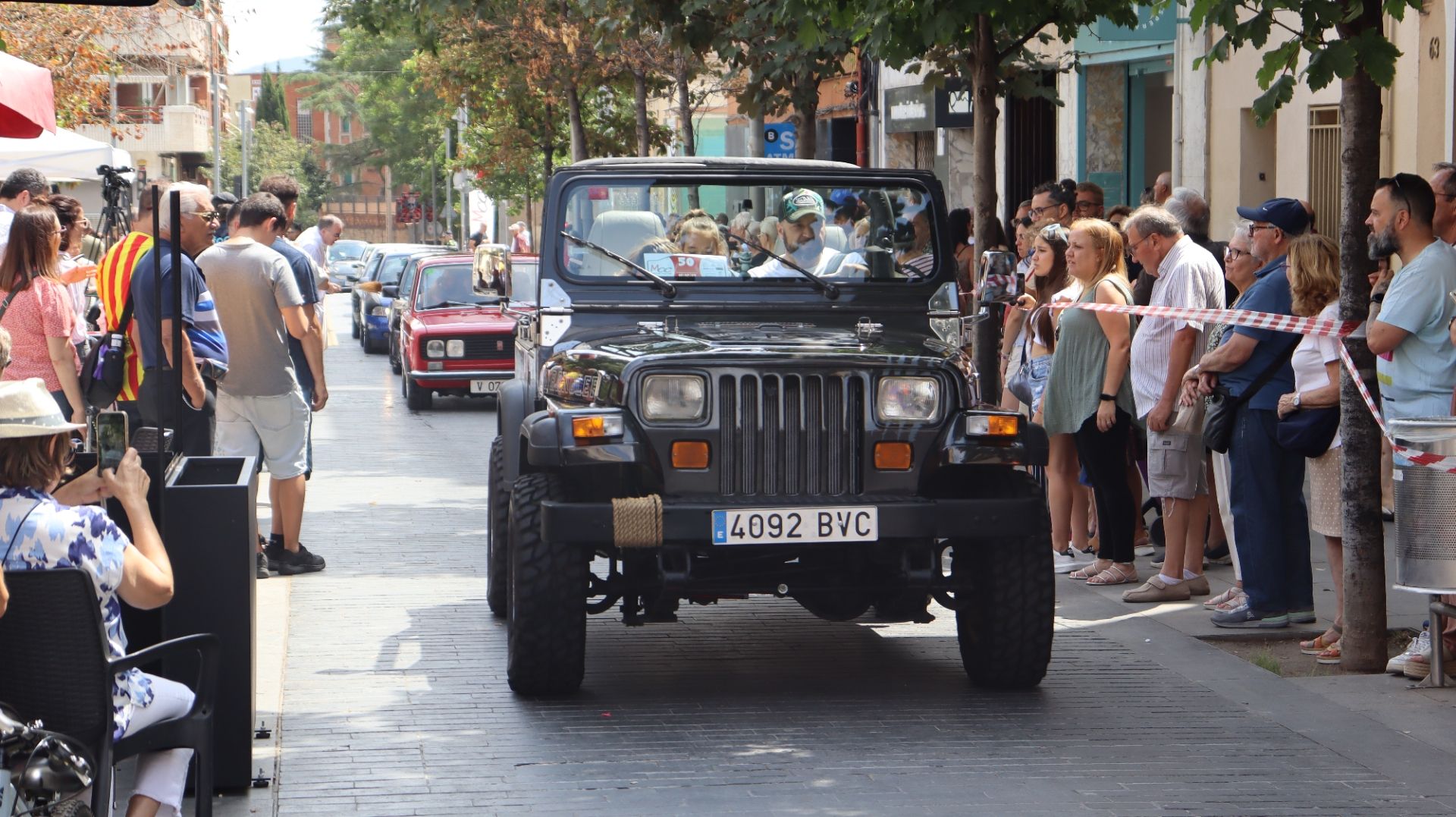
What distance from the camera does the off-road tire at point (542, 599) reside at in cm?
708

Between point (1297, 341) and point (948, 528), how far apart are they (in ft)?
8.81

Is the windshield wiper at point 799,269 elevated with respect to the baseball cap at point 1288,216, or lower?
lower

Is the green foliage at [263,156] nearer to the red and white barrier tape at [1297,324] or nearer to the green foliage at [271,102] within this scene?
the green foliage at [271,102]

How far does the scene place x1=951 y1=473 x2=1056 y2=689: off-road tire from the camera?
291 inches

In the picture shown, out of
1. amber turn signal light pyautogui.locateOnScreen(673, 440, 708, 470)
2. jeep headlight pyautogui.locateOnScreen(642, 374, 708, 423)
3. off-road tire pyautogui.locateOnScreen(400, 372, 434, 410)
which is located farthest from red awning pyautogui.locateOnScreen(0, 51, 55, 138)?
off-road tire pyautogui.locateOnScreen(400, 372, 434, 410)

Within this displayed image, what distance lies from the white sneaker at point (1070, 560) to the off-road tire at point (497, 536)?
10.6 ft

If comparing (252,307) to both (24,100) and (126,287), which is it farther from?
(24,100)

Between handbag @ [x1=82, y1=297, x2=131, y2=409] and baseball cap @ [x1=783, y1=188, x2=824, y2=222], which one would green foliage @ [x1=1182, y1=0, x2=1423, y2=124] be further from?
handbag @ [x1=82, y1=297, x2=131, y2=409]

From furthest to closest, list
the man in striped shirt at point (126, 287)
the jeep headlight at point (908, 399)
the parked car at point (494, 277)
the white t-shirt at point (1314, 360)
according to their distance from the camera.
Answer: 1. the parked car at point (494, 277)
2. the man in striped shirt at point (126, 287)
3. the white t-shirt at point (1314, 360)
4. the jeep headlight at point (908, 399)

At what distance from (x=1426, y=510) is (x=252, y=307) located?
5.89m

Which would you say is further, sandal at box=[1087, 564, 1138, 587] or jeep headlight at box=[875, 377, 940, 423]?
sandal at box=[1087, 564, 1138, 587]

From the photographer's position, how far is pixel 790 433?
7160mm

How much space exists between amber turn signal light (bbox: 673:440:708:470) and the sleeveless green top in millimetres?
3422

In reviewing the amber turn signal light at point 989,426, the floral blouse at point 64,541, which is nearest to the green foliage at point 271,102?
the amber turn signal light at point 989,426
